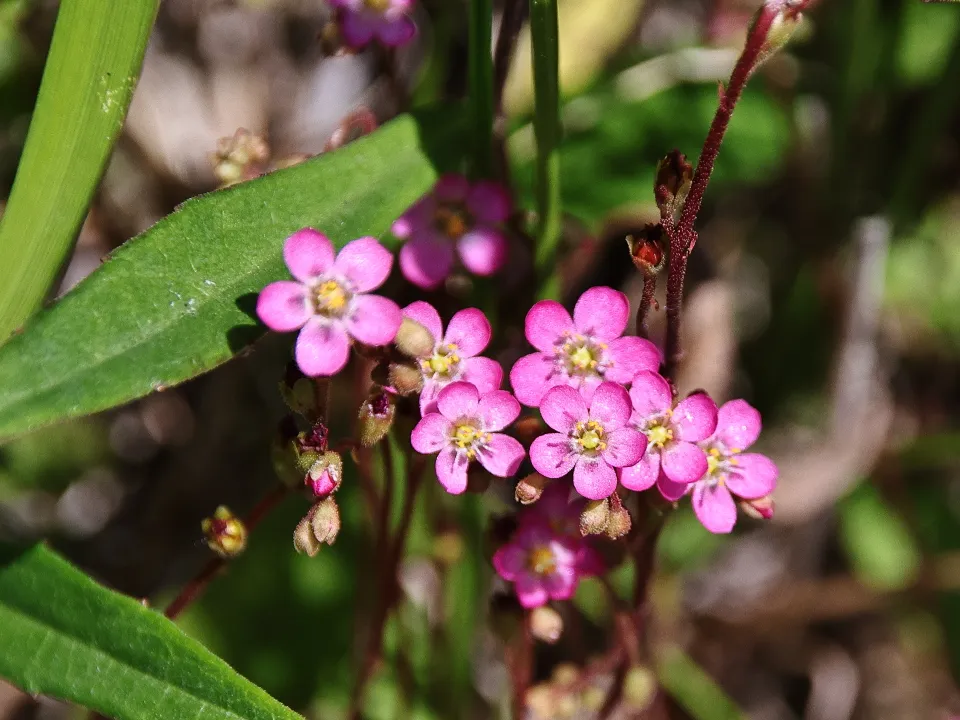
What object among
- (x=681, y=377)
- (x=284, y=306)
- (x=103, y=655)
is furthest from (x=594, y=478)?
(x=681, y=377)

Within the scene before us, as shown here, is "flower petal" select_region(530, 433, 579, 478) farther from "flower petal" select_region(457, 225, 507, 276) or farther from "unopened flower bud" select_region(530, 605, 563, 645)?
"flower petal" select_region(457, 225, 507, 276)

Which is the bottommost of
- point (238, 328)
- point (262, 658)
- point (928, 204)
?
point (262, 658)

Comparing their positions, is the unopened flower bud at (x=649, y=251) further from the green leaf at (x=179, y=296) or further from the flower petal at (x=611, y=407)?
the green leaf at (x=179, y=296)

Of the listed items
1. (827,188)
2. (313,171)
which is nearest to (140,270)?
(313,171)

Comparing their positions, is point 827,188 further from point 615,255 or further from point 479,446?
point 479,446

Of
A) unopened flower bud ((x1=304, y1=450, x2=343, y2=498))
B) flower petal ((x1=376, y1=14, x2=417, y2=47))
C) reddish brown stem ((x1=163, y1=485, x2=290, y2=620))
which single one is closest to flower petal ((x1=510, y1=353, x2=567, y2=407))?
unopened flower bud ((x1=304, y1=450, x2=343, y2=498))

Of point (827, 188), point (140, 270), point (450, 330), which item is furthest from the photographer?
point (827, 188)
